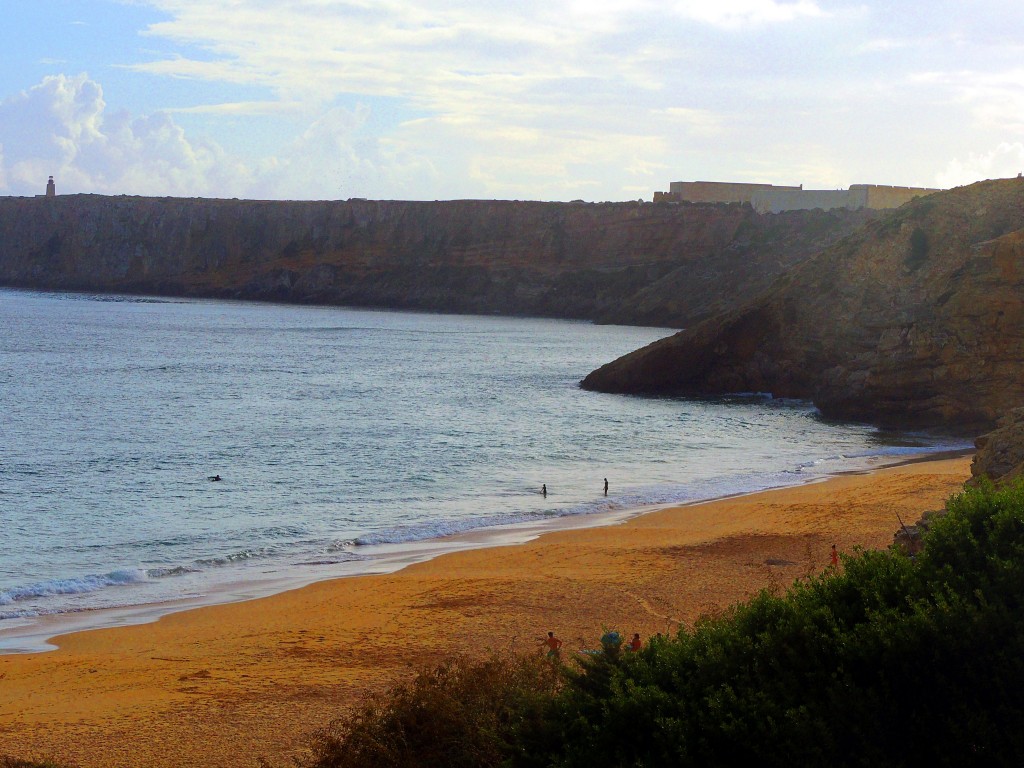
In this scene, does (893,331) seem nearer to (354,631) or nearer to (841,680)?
(354,631)

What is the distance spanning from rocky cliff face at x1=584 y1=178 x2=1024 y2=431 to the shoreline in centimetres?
1163

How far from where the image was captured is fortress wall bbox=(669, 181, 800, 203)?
12862 centimetres

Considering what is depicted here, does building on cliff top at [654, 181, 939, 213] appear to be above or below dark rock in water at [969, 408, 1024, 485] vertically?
above

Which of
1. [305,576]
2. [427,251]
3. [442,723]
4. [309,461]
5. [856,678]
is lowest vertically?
[305,576]

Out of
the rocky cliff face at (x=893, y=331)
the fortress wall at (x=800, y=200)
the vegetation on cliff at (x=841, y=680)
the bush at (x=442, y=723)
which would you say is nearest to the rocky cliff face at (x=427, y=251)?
the fortress wall at (x=800, y=200)

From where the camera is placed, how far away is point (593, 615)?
1356 centimetres

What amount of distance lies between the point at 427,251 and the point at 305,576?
369 feet

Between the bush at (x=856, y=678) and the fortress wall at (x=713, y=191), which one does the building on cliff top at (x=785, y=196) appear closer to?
the fortress wall at (x=713, y=191)

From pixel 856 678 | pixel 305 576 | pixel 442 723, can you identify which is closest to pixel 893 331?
pixel 305 576

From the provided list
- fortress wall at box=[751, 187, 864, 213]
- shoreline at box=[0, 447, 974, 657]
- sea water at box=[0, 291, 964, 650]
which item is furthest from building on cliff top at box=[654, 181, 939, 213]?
shoreline at box=[0, 447, 974, 657]

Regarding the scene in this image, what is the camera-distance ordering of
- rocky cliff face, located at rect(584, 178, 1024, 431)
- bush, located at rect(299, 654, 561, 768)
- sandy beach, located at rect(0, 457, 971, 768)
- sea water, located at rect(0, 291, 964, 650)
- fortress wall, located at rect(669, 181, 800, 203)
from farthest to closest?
fortress wall, located at rect(669, 181, 800, 203) → rocky cliff face, located at rect(584, 178, 1024, 431) → sea water, located at rect(0, 291, 964, 650) → sandy beach, located at rect(0, 457, 971, 768) → bush, located at rect(299, 654, 561, 768)

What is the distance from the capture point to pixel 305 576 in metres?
16.8

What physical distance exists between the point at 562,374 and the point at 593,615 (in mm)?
41993

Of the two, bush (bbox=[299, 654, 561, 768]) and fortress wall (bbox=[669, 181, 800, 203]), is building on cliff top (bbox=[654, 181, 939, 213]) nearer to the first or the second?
fortress wall (bbox=[669, 181, 800, 203])
